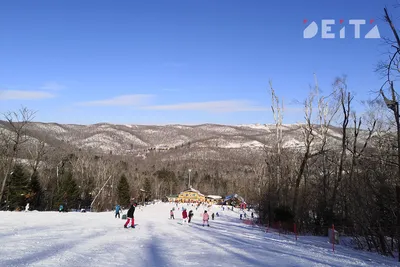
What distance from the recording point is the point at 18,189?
49.3m

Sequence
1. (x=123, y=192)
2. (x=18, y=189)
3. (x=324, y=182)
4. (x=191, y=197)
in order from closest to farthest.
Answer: (x=324, y=182) → (x=18, y=189) → (x=123, y=192) → (x=191, y=197)

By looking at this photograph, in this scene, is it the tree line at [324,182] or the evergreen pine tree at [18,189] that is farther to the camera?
the evergreen pine tree at [18,189]

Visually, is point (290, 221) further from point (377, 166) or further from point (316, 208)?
point (377, 166)

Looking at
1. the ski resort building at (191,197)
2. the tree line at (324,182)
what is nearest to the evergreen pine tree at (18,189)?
the tree line at (324,182)

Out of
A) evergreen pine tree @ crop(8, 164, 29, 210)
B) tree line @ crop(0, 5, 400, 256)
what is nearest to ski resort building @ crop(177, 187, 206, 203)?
tree line @ crop(0, 5, 400, 256)

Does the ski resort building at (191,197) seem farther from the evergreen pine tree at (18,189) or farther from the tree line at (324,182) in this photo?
the evergreen pine tree at (18,189)

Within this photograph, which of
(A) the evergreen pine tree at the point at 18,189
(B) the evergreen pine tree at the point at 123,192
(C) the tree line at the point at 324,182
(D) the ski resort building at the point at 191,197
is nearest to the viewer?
(C) the tree line at the point at 324,182

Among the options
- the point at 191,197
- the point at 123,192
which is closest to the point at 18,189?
the point at 123,192

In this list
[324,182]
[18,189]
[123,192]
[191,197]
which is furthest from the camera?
[191,197]

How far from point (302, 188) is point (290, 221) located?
126 inches

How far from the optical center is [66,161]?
65.6 meters

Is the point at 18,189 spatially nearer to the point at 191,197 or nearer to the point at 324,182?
the point at 324,182

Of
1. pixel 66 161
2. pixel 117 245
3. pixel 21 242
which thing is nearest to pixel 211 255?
pixel 117 245

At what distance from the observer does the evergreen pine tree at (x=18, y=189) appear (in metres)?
48.2
